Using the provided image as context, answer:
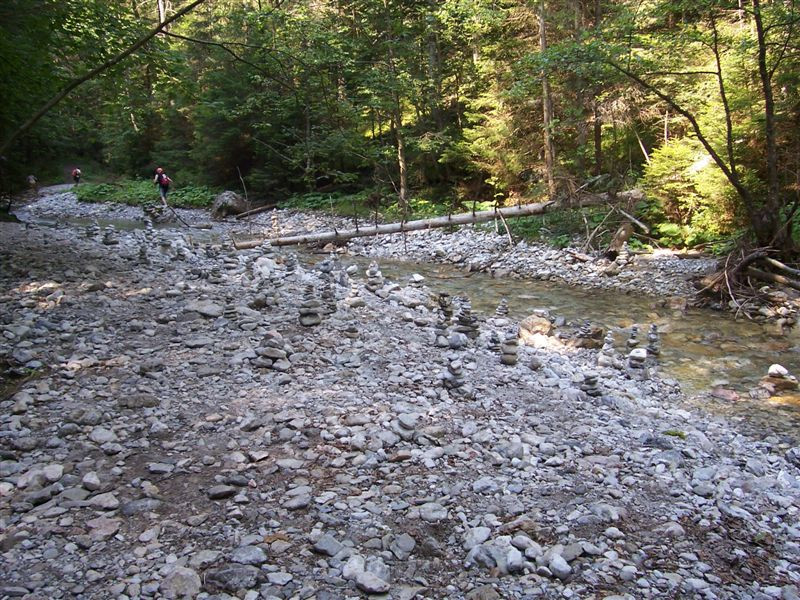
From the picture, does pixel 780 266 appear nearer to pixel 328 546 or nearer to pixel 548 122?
pixel 548 122

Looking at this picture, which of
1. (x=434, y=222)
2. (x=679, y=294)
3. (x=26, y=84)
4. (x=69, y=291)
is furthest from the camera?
Answer: (x=434, y=222)

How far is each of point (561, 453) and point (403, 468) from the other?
1.52 meters

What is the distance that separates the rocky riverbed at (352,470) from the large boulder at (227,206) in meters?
19.8

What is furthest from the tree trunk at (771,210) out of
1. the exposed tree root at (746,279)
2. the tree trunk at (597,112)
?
the tree trunk at (597,112)

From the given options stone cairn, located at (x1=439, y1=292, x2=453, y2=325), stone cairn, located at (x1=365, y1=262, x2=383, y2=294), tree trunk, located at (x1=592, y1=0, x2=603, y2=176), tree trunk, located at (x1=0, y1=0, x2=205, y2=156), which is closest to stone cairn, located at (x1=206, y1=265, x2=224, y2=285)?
stone cairn, located at (x1=365, y1=262, x2=383, y2=294)

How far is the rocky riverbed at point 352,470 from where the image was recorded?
10.6 ft

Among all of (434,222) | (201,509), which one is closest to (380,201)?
(434,222)

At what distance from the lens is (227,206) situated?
1071 inches

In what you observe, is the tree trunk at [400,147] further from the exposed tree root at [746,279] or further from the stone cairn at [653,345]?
the stone cairn at [653,345]

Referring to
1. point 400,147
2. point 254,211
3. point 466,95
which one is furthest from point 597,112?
point 254,211

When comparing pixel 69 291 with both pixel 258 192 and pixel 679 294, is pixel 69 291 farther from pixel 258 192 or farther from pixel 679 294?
pixel 258 192

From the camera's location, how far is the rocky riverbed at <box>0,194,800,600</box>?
322cm

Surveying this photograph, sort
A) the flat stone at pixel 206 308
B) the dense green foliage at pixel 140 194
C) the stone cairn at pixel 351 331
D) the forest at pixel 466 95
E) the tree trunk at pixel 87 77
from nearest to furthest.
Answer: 1. the tree trunk at pixel 87 77
2. the forest at pixel 466 95
3. the stone cairn at pixel 351 331
4. the flat stone at pixel 206 308
5. the dense green foliage at pixel 140 194

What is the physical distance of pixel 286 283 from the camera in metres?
10.4
